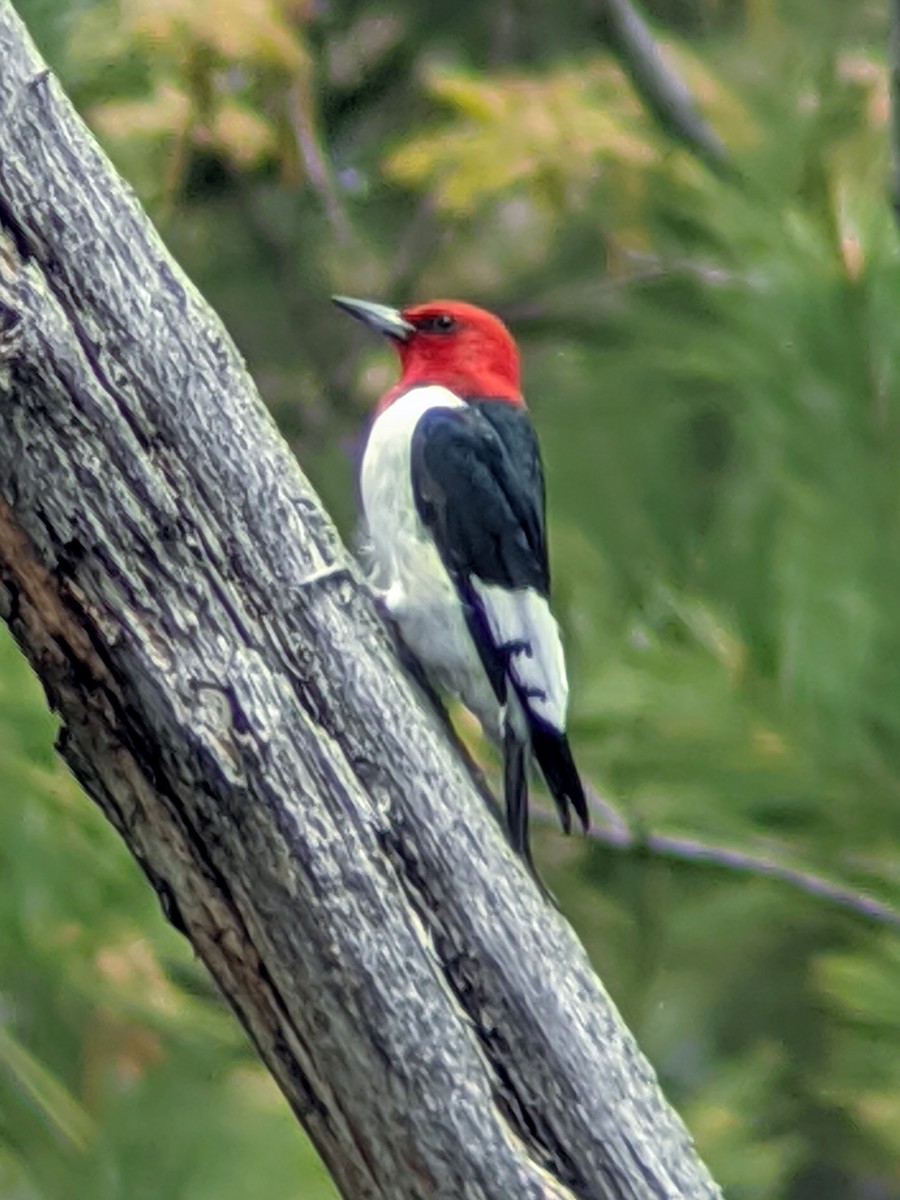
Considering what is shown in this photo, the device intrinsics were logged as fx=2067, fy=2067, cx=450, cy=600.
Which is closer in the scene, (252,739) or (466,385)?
(252,739)

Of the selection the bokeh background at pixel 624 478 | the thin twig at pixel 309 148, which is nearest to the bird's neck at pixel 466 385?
the bokeh background at pixel 624 478

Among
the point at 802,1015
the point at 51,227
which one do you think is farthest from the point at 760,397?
the point at 802,1015

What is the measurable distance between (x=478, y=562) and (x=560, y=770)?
0.83 ft

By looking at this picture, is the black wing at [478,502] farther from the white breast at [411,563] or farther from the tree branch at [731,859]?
the tree branch at [731,859]

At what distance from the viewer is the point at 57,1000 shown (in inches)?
78.0

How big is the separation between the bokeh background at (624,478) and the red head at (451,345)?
27cm

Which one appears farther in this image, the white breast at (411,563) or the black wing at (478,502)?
the black wing at (478,502)

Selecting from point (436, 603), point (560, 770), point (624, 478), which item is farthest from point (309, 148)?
point (560, 770)

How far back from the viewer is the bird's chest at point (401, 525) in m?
1.89

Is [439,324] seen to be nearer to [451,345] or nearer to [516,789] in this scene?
[451,345]

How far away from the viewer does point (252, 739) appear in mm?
1409

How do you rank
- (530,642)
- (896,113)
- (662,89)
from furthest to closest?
1. (662,89)
2. (896,113)
3. (530,642)

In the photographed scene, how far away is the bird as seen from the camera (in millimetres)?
1834

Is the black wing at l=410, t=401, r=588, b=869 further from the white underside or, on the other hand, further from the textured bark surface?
the textured bark surface
